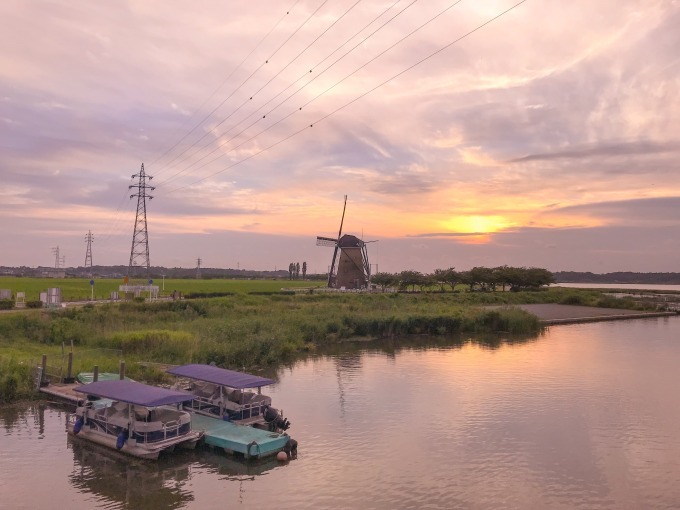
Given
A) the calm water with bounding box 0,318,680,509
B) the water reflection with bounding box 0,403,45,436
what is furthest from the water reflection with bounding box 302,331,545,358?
the water reflection with bounding box 0,403,45,436

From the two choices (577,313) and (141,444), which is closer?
(141,444)

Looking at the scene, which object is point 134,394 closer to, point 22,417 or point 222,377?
point 222,377

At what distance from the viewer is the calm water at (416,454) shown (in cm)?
1680

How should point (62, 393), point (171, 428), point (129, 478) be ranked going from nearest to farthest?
point (129, 478), point (171, 428), point (62, 393)

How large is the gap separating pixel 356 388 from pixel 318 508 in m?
14.6

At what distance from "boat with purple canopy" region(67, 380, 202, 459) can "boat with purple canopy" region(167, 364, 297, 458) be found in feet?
3.95

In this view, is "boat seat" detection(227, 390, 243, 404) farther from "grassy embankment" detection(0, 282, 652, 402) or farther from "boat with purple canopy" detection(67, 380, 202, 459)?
"grassy embankment" detection(0, 282, 652, 402)

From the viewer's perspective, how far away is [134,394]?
64.4 feet

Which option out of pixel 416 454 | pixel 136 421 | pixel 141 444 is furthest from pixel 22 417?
pixel 416 454

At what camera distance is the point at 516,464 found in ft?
63.6

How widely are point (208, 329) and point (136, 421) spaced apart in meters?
21.2

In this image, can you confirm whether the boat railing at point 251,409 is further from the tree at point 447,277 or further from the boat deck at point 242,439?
the tree at point 447,277

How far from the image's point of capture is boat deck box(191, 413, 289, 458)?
19359mm

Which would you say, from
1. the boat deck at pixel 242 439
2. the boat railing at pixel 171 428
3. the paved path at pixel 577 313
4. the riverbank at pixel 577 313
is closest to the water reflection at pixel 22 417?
the boat railing at pixel 171 428
